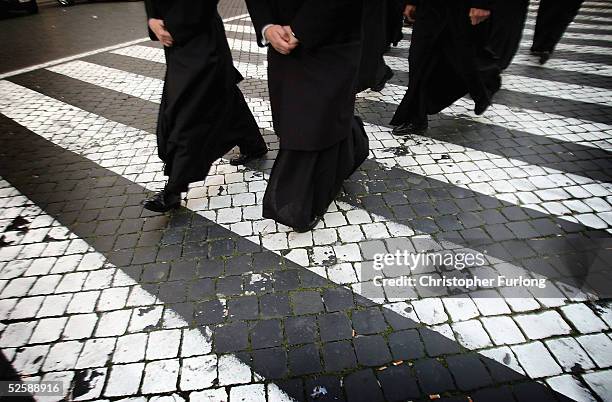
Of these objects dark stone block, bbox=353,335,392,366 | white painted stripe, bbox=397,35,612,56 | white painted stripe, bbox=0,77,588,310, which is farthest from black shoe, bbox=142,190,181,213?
white painted stripe, bbox=397,35,612,56

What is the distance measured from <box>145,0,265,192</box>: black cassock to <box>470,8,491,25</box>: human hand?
252cm

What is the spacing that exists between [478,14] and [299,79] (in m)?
2.45

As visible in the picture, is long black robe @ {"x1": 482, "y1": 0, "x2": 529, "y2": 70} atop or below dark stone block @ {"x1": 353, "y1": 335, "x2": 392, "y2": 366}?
atop

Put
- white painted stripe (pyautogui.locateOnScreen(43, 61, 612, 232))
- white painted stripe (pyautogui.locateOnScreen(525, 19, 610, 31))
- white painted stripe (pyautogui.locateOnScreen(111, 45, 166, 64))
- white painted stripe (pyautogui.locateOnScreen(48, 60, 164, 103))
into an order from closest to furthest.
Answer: white painted stripe (pyautogui.locateOnScreen(43, 61, 612, 232)) → white painted stripe (pyautogui.locateOnScreen(48, 60, 164, 103)) → white painted stripe (pyautogui.locateOnScreen(111, 45, 166, 64)) → white painted stripe (pyautogui.locateOnScreen(525, 19, 610, 31))

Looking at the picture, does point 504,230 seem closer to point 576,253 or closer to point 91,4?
point 576,253

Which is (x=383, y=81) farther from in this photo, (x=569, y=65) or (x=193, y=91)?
(x=193, y=91)

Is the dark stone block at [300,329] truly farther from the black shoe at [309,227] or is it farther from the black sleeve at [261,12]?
the black sleeve at [261,12]

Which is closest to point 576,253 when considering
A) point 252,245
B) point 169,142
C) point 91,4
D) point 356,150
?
point 356,150

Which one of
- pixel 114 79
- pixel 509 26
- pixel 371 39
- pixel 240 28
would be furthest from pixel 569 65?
pixel 114 79

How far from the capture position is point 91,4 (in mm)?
15508

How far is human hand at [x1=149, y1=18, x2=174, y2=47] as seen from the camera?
282 centimetres

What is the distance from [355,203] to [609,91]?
4811 millimetres

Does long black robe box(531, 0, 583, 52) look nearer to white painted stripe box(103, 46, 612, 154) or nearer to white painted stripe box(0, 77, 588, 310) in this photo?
white painted stripe box(103, 46, 612, 154)

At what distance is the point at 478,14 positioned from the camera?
3758mm
